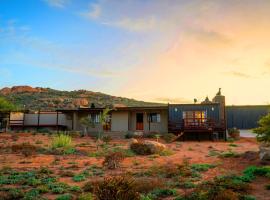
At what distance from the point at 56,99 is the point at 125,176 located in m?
68.5

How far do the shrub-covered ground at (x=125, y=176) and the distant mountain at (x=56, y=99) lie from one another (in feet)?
145

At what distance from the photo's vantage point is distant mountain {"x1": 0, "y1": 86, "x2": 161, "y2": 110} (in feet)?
226

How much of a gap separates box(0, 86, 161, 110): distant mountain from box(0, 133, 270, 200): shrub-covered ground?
4434 cm

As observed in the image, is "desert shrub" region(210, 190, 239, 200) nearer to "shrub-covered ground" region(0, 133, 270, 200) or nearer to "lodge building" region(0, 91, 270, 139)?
"shrub-covered ground" region(0, 133, 270, 200)

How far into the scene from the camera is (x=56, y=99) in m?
75.5

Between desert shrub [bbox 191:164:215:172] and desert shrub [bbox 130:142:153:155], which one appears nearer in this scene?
desert shrub [bbox 191:164:215:172]

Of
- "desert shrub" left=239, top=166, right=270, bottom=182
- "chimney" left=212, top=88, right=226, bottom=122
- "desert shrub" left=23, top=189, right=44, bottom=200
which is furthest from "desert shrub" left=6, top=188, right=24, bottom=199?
"chimney" left=212, top=88, right=226, bottom=122

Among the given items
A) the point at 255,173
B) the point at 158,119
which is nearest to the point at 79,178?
the point at 255,173

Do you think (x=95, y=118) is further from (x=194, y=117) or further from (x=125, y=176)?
(x=125, y=176)

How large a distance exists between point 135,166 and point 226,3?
1064 centimetres

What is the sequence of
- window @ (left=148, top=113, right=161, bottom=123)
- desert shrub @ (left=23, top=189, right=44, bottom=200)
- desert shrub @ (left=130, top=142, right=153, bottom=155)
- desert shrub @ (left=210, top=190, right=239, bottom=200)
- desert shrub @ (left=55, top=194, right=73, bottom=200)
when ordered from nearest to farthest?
desert shrub @ (left=210, top=190, right=239, bottom=200) < desert shrub @ (left=55, top=194, right=73, bottom=200) < desert shrub @ (left=23, top=189, right=44, bottom=200) < desert shrub @ (left=130, top=142, right=153, bottom=155) < window @ (left=148, top=113, right=161, bottom=123)

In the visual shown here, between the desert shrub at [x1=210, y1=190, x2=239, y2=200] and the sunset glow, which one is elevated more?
the sunset glow

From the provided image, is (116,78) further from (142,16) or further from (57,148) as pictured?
(142,16)

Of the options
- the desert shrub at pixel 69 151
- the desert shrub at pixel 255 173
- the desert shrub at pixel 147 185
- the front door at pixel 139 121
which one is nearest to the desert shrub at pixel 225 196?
the desert shrub at pixel 147 185
